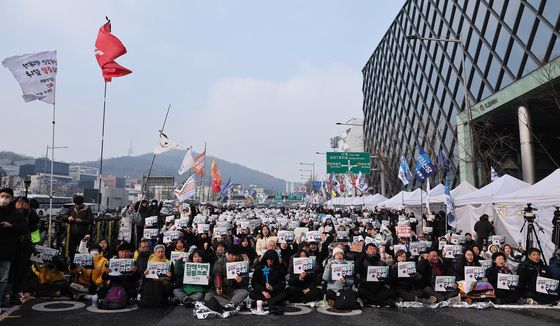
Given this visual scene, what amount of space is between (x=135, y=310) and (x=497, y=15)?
31.4 meters

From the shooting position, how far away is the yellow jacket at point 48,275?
28.2 ft

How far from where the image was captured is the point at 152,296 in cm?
805

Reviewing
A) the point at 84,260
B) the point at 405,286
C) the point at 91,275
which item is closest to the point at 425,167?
the point at 405,286

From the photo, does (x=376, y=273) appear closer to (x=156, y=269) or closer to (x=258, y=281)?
(x=258, y=281)

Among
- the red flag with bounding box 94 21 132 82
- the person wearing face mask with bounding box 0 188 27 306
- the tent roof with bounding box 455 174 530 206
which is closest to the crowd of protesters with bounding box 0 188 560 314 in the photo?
the person wearing face mask with bounding box 0 188 27 306

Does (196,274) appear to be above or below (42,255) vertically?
below

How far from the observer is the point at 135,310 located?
25.7 feet

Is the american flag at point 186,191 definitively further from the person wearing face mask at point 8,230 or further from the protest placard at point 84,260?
the person wearing face mask at point 8,230

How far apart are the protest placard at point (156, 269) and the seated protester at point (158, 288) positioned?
0.15 feet

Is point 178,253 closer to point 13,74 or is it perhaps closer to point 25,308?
point 25,308

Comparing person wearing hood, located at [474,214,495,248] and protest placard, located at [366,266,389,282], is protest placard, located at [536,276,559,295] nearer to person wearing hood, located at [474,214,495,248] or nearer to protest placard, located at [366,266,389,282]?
protest placard, located at [366,266,389,282]

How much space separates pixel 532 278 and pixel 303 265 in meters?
4.99

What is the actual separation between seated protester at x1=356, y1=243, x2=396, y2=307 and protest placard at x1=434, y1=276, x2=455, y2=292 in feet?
3.43

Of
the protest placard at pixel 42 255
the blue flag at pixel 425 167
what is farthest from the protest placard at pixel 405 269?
the blue flag at pixel 425 167
